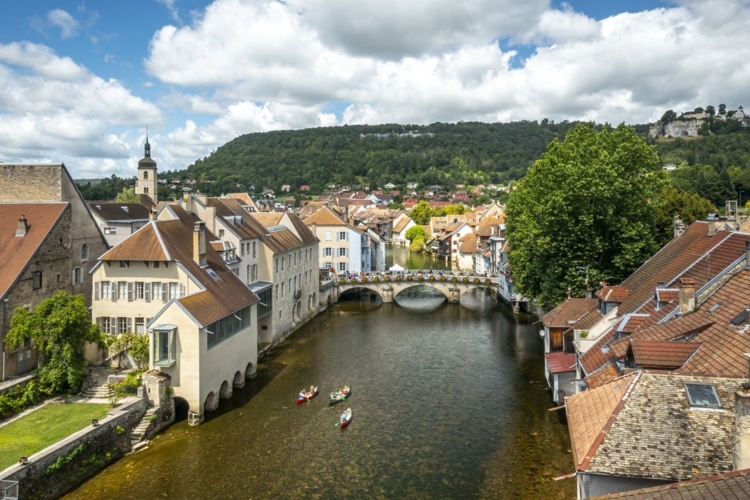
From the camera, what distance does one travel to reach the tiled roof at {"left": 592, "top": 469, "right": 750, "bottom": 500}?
9805 millimetres

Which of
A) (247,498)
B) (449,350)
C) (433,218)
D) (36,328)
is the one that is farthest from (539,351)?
(433,218)

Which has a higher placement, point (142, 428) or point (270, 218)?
point (270, 218)

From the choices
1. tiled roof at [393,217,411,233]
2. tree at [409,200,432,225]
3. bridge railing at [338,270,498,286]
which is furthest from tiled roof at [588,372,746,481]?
tree at [409,200,432,225]

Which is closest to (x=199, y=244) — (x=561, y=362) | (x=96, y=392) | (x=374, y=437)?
(x=96, y=392)

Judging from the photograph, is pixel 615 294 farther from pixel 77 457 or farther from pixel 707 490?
pixel 77 457

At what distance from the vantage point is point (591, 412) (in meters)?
16.8

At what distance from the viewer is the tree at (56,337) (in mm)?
29406

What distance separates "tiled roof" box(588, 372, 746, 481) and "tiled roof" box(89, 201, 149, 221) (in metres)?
50.8

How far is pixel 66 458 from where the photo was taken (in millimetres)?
23328

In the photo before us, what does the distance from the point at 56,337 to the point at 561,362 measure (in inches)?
1064

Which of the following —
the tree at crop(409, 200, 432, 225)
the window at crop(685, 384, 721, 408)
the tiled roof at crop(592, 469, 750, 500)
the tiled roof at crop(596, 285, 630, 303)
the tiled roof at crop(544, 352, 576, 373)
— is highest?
the tree at crop(409, 200, 432, 225)

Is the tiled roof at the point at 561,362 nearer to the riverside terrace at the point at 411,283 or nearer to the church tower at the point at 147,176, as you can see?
the riverside terrace at the point at 411,283

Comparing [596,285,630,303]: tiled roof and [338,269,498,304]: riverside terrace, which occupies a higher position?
[596,285,630,303]: tiled roof

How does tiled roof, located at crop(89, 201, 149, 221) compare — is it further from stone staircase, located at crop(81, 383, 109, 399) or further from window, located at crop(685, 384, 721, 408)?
window, located at crop(685, 384, 721, 408)
